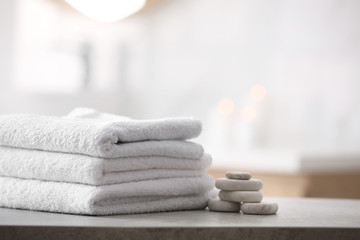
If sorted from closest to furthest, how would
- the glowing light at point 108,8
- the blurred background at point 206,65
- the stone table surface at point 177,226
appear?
the stone table surface at point 177,226 → the glowing light at point 108,8 → the blurred background at point 206,65

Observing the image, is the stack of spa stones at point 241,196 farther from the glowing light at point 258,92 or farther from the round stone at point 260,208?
the glowing light at point 258,92

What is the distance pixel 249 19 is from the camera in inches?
128

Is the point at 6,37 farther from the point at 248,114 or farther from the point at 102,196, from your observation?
the point at 102,196

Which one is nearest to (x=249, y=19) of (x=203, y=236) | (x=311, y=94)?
(x=311, y=94)

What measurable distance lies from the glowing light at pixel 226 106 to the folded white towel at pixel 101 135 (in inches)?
83.9

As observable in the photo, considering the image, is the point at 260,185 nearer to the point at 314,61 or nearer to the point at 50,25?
the point at 314,61

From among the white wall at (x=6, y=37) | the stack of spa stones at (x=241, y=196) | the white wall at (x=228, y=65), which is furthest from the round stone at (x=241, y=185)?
the white wall at (x=6, y=37)

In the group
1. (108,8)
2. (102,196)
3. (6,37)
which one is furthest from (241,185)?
(6,37)

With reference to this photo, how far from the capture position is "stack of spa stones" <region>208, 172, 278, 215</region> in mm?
962

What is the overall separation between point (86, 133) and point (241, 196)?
25cm

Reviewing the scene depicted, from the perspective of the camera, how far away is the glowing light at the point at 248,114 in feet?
10.3

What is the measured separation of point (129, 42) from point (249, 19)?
61 centimetres

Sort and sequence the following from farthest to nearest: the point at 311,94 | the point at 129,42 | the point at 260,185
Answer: the point at 129,42
the point at 311,94
the point at 260,185

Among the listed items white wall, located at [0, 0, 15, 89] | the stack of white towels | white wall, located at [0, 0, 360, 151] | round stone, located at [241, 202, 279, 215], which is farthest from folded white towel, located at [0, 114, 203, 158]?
white wall, located at [0, 0, 15, 89]
